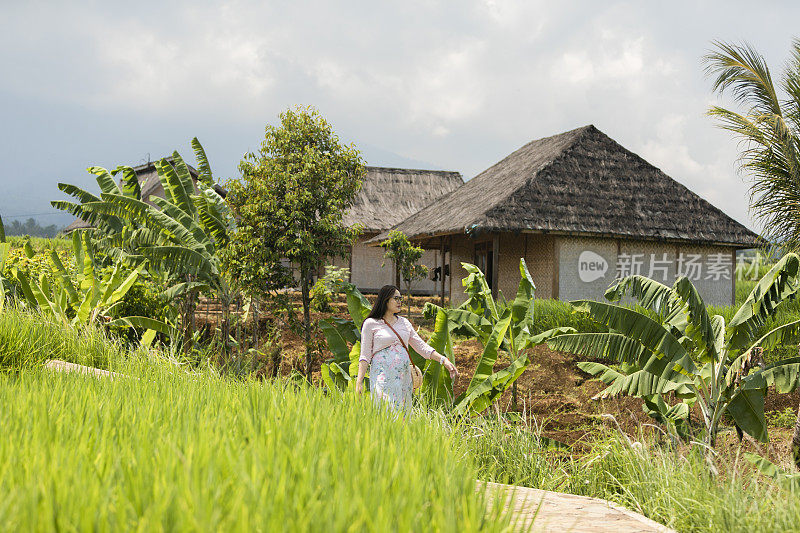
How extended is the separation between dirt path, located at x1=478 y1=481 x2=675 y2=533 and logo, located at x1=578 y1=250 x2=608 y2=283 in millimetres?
12032

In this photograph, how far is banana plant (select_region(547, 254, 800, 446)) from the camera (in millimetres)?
5930

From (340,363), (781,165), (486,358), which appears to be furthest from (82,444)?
(781,165)

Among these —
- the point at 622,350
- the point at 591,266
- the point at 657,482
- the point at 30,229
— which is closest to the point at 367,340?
the point at 657,482

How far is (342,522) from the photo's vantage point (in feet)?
5.44

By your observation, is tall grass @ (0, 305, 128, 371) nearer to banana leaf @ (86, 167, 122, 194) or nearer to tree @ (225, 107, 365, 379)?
tree @ (225, 107, 365, 379)

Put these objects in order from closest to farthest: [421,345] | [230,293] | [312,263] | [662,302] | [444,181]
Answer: [421,345] < [662,302] < [312,263] < [230,293] < [444,181]

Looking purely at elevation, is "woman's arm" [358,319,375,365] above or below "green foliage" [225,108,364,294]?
below

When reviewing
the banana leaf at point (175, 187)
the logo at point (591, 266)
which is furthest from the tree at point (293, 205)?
the logo at point (591, 266)

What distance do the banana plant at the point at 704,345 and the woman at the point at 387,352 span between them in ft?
6.88

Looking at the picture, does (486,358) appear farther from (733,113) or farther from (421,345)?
(733,113)

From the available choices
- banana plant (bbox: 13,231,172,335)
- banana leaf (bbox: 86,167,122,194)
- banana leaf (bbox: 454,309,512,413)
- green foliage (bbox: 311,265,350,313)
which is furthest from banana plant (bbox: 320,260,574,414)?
banana leaf (bbox: 86,167,122,194)

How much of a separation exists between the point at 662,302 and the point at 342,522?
574 cm

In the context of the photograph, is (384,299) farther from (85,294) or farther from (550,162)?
(550,162)

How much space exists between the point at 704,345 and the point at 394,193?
→ 74.6 ft
